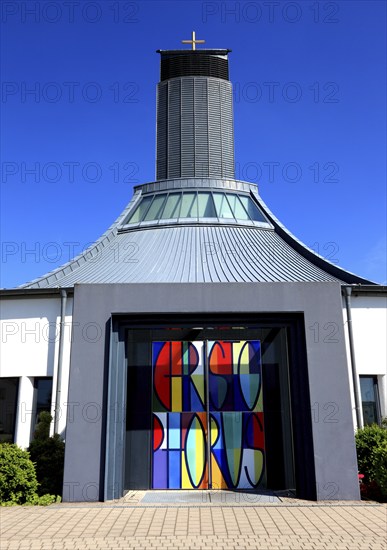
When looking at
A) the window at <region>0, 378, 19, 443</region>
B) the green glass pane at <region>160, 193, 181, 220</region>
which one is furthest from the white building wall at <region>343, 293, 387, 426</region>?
the window at <region>0, 378, 19, 443</region>

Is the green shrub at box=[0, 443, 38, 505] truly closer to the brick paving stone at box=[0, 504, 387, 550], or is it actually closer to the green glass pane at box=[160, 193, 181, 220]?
the brick paving stone at box=[0, 504, 387, 550]

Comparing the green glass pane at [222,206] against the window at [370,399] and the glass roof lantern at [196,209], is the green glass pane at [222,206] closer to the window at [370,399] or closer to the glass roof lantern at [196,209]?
the glass roof lantern at [196,209]

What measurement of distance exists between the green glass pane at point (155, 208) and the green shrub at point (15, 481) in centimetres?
1363

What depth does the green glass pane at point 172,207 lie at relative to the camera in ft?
72.8

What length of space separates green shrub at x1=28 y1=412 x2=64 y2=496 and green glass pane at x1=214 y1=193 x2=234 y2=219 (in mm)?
13012

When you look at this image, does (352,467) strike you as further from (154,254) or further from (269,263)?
(154,254)

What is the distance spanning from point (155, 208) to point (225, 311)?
41.9ft

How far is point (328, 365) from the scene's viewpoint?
10.9m

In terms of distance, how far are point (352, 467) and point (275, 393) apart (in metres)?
3.27

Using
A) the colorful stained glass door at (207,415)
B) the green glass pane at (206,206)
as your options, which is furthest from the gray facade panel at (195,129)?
the colorful stained glass door at (207,415)

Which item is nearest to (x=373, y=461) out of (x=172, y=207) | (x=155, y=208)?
(x=172, y=207)

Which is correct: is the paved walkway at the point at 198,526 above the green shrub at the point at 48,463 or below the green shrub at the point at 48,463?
below

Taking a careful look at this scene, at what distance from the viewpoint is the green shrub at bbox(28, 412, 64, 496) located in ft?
36.9

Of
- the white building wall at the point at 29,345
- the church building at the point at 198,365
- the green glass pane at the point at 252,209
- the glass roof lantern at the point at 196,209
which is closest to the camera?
the church building at the point at 198,365
